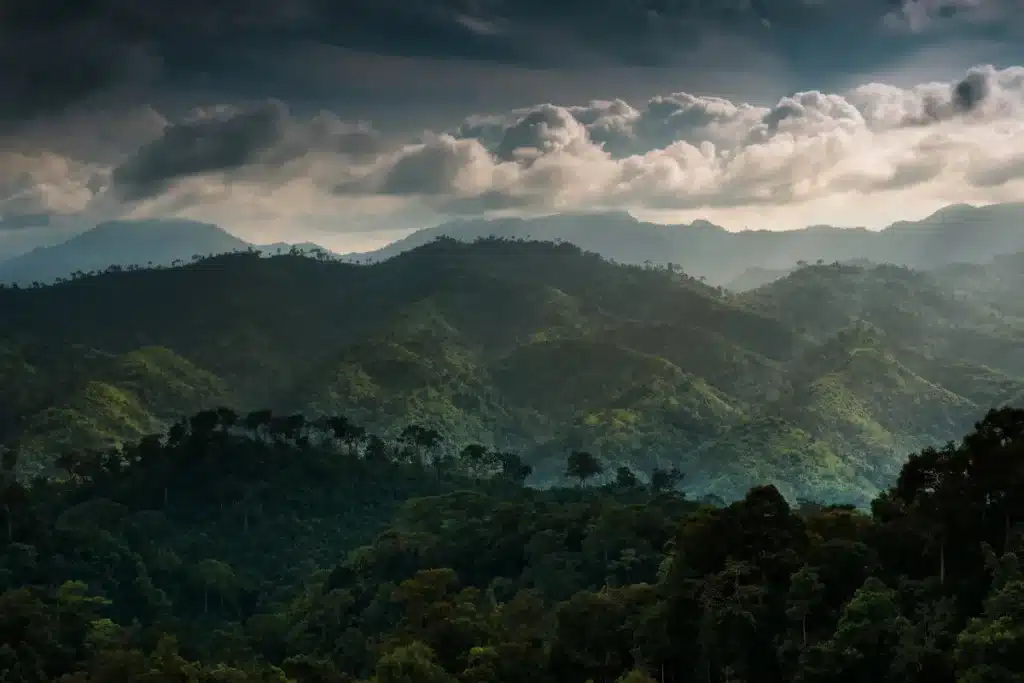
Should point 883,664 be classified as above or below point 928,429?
above

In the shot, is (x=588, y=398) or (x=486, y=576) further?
(x=588, y=398)

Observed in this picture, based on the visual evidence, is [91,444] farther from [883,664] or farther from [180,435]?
[883,664]

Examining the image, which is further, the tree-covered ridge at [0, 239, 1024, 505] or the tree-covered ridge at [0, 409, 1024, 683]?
the tree-covered ridge at [0, 239, 1024, 505]

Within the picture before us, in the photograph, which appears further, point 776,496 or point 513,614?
point 513,614

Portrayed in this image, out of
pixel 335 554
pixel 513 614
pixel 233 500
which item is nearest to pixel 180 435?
pixel 233 500

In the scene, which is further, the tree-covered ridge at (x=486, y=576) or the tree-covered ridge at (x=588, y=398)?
the tree-covered ridge at (x=588, y=398)

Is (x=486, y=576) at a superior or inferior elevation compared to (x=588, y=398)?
inferior

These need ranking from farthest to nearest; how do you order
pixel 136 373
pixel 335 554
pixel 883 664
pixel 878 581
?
pixel 136 373
pixel 335 554
pixel 878 581
pixel 883 664

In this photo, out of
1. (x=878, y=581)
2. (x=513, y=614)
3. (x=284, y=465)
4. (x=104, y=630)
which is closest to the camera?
(x=878, y=581)
